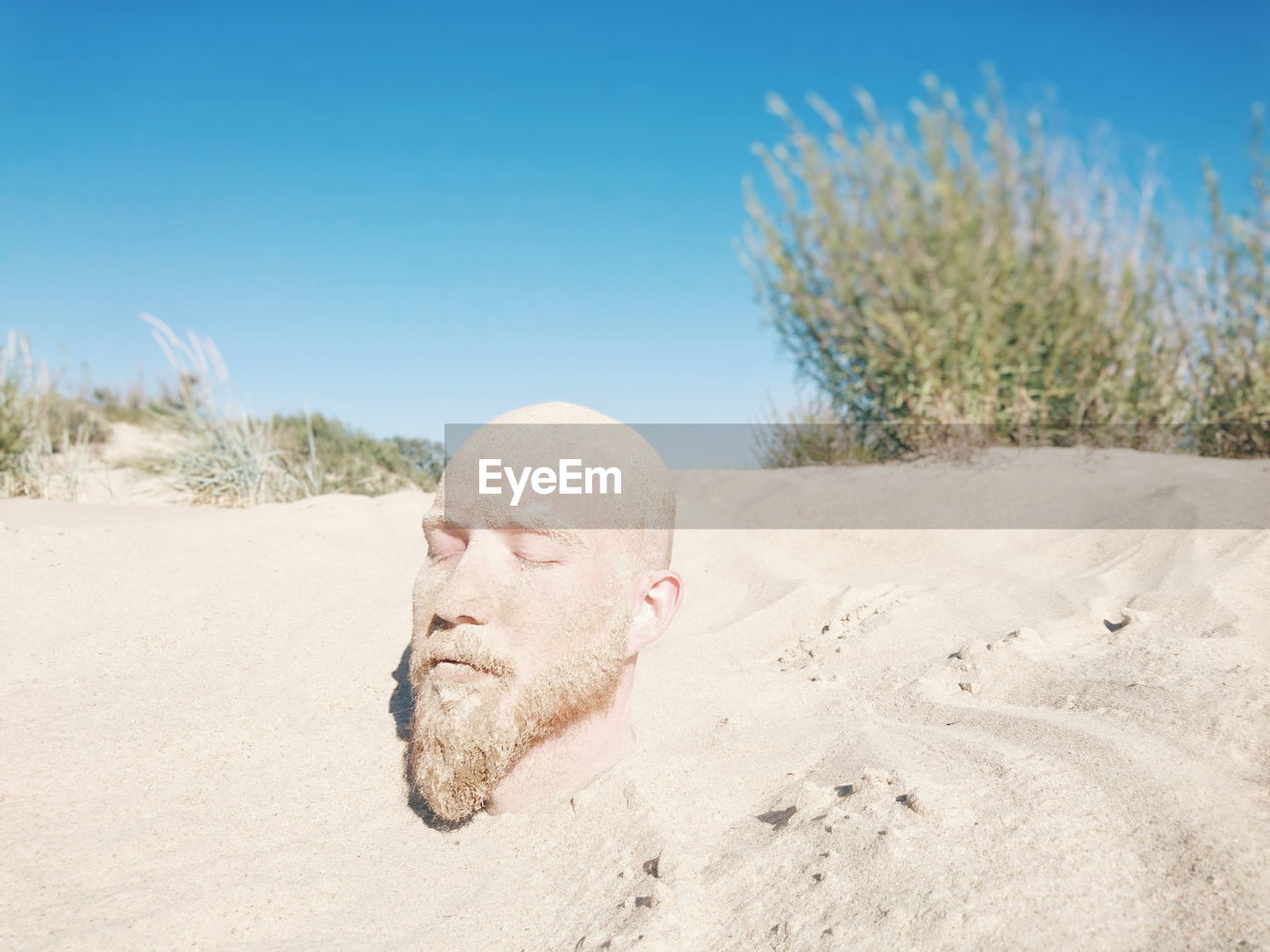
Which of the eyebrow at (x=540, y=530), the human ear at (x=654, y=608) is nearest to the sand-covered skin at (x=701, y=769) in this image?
the human ear at (x=654, y=608)

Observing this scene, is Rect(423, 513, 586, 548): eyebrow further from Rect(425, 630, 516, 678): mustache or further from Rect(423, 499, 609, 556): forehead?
Rect(425, 630, 516, 678): mustache

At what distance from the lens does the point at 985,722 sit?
2270 mm

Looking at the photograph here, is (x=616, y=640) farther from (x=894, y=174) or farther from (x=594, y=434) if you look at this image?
(x=894, y=174)

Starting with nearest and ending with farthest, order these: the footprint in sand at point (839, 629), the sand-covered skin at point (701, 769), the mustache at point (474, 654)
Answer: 1. the sand-covered skin at point (701, 769)
2. the mustache at point (474, 654)
3. the footprint in sand at point (839, 629)

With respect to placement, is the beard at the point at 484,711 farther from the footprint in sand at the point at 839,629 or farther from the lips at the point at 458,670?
the footprint in sand at the point at 839,629

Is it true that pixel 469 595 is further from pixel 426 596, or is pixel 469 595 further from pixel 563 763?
pixel 563 763

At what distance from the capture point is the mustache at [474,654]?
1.91 metres

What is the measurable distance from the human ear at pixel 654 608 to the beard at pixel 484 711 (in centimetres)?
6

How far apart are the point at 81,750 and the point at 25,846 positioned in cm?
43

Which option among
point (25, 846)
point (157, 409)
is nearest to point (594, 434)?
point (25, 846)

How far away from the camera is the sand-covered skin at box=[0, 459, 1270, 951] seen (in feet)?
4.88

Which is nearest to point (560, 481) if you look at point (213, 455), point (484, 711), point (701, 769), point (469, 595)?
point (469, 595)

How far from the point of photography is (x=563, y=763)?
2.09 metres

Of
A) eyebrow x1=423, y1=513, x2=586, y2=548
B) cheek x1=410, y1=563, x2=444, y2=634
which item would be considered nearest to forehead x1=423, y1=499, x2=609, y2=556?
eyebrow x1=423, y1=513, x2=586, y2=548
